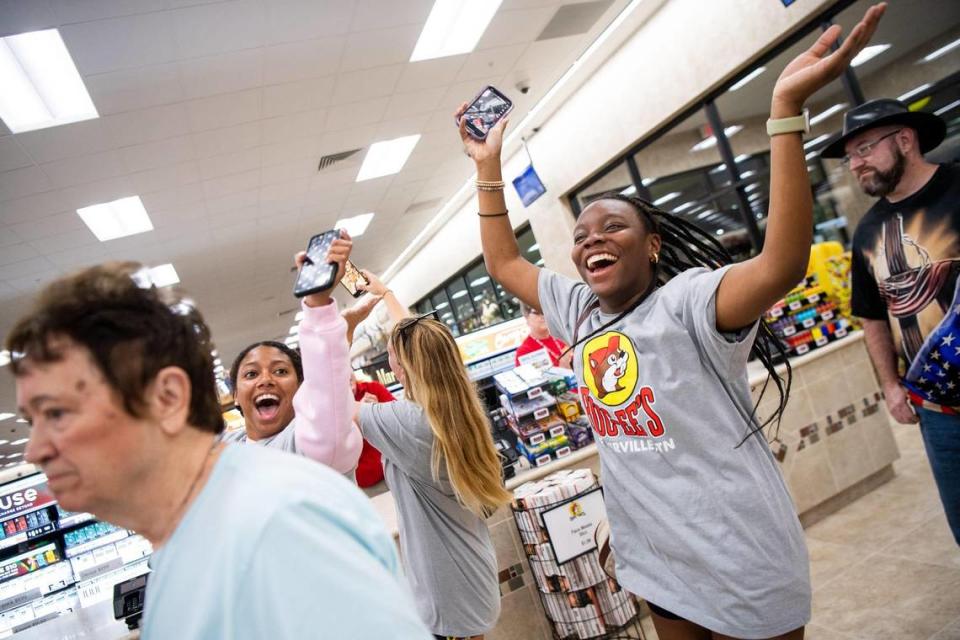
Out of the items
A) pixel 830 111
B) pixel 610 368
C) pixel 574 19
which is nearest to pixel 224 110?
pixel 574 19

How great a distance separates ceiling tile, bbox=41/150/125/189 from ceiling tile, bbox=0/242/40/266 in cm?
152

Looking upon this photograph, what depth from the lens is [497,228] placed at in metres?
1.63

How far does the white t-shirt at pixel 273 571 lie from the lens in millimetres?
536

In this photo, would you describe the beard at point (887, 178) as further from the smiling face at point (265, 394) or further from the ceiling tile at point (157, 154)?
the ceiling tile at point (157, 154)

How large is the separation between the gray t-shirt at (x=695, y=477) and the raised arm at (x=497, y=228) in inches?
15.8

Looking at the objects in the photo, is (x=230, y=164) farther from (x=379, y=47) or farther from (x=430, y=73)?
(x=430, y=73)

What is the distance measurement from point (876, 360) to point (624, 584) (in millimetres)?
1591

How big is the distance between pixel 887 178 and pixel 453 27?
366 cm

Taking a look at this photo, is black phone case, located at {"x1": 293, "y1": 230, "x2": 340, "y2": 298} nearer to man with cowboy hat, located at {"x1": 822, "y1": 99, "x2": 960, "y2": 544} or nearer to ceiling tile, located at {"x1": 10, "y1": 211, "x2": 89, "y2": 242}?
man with cowboy hat, located at {"x1": 822, "y1": 99, "x2": 960, "y2": 544}

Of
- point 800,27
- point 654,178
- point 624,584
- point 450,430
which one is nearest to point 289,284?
point 654,178

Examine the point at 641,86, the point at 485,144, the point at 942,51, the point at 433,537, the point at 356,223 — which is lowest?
the point at 433,537

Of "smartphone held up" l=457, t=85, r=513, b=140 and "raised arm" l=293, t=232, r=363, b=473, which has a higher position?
"smartphone held up" l=457, t=85, r=513, b=140

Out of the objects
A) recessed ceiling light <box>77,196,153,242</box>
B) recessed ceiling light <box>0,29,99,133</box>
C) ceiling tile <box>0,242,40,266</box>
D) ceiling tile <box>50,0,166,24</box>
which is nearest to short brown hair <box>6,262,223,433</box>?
ceiling tile <box>50,0,166,24</box>

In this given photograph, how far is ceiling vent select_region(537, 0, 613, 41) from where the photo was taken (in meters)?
4.88
